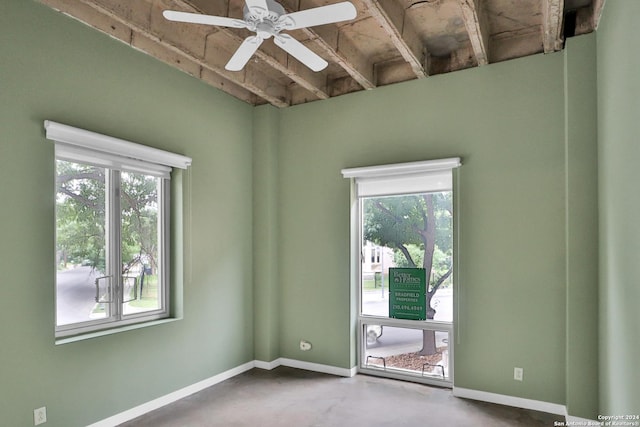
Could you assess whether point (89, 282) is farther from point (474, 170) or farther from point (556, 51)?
point (556, 51)

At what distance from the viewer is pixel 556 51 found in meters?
3.38

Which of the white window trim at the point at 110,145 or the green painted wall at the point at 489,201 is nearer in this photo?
the white window trim at the point at 110,145

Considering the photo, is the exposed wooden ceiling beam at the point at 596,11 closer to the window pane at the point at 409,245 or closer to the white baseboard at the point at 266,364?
the window pane at the point at 409,245

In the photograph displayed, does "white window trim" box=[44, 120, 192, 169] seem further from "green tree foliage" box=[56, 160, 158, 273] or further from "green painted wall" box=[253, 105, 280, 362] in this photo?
"green painted wall" box=[253, 105, 280, 362]

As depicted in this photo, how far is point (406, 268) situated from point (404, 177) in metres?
0.87

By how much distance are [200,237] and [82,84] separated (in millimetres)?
1605

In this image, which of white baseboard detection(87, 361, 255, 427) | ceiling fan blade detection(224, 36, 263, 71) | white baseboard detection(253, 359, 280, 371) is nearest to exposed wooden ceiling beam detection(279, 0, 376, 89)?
ceiling fan blade detection(224, 36, 263, 71)

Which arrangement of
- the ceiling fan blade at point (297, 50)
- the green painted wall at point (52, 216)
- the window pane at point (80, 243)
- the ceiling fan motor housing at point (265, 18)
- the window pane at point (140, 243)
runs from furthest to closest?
the window pane at point (140, 243) < the window pane at point (80, 243) < the green painted wall at point (52, 216) < the ceiling fan blade at point (297, 50) < the ceiling fan motor housing at point (265, 18)

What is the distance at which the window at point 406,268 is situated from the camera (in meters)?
3.89

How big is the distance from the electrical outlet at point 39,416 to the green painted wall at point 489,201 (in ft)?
7.94

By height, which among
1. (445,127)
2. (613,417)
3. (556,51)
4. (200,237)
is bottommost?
(613,417)

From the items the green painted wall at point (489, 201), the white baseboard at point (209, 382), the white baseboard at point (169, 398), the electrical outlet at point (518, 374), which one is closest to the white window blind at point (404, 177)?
the green painted wall at point (489, 201)

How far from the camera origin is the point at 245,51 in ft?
8.71

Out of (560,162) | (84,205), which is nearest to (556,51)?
(560,162)
